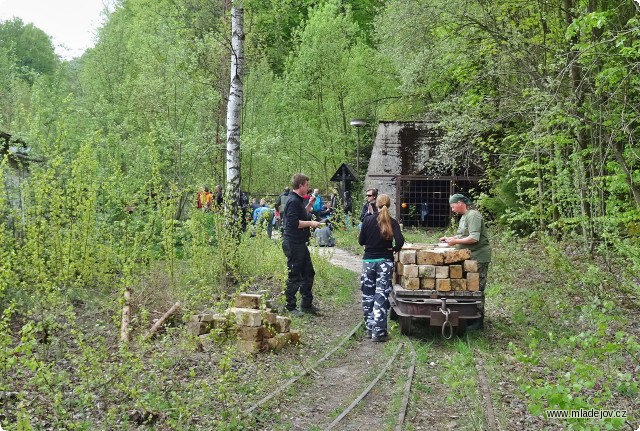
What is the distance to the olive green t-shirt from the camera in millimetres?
9320

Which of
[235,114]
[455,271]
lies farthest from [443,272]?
[235,114]

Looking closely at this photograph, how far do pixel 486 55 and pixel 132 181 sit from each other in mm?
9538

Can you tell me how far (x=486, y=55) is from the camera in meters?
16.0

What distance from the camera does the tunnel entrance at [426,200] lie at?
27.6 m

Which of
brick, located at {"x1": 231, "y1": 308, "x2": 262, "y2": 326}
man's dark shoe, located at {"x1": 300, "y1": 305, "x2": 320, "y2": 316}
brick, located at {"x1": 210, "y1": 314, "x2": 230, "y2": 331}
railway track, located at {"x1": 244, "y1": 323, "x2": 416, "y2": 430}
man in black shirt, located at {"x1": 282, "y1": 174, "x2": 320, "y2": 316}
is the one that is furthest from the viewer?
man's dark shoe, located at {"x1": 300, "y1": 305, "x2": 320, "y2": 316}

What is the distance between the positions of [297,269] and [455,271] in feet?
8.87

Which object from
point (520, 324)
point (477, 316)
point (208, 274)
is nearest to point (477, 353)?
point (477, 316)

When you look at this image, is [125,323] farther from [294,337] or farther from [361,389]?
[361,389]

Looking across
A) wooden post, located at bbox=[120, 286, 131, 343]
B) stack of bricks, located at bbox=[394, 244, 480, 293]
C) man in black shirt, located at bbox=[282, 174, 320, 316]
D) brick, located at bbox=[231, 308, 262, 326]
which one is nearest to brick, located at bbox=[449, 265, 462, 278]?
A: stack of bricks, located at bbox=[394, 244, 480, 293]

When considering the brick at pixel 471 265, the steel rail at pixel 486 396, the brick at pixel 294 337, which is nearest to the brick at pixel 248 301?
the brick at pixel 294 337

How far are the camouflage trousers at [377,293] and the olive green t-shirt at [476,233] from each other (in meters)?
1.25

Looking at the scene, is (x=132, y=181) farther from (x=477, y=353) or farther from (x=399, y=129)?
(x=399, y=129)

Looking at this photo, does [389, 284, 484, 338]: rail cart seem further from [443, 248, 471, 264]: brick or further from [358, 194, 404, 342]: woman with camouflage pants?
[443, 248, 471, 264]: brick

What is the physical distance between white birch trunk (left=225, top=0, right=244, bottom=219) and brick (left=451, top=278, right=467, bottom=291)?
4.66 m
